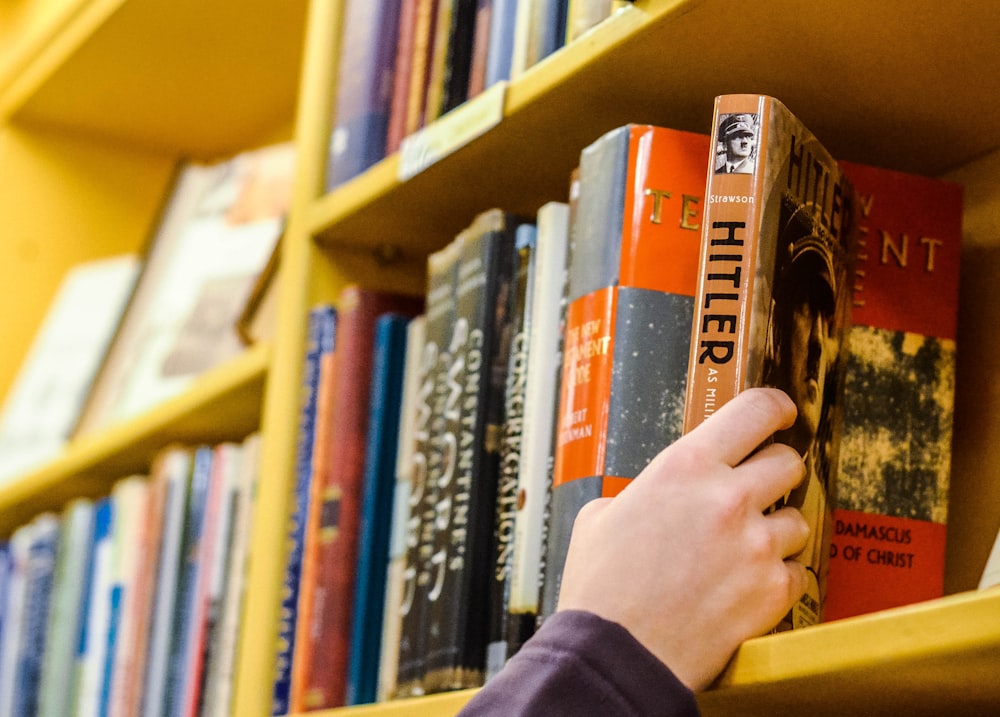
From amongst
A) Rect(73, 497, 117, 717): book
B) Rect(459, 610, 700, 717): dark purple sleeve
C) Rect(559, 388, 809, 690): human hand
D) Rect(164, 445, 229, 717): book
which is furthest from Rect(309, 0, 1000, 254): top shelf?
Rect(73, 497, 117, 717): book

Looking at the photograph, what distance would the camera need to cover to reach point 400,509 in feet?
3.61

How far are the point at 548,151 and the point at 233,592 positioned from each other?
1.85 feet

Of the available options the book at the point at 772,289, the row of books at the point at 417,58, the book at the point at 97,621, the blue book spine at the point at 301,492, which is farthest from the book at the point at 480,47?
the book at the point at 97,621

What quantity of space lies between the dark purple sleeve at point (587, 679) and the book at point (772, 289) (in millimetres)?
94

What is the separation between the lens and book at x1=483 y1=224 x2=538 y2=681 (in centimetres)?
92

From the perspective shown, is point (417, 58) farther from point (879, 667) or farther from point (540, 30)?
point (879, 667)

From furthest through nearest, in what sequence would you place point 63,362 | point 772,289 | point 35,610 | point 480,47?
point 63,362 < point 35,610 < point 480,47 < point 772,289

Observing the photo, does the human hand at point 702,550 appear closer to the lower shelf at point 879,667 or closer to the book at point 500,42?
the lower shelf at point 879,667

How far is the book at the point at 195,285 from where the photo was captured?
5.45 feet

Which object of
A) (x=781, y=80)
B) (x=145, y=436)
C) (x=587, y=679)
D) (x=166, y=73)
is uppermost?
(x=166, y=73)

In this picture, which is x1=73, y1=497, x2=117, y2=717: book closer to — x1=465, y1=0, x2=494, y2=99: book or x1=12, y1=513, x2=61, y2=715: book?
x1=12, y1=513, x2=61, y2=715: book

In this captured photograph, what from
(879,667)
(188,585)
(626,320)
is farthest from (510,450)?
(188,585)

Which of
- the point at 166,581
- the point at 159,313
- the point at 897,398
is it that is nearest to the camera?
the point at 897,398

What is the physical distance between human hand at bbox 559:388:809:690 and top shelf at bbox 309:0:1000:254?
24 centimetres
